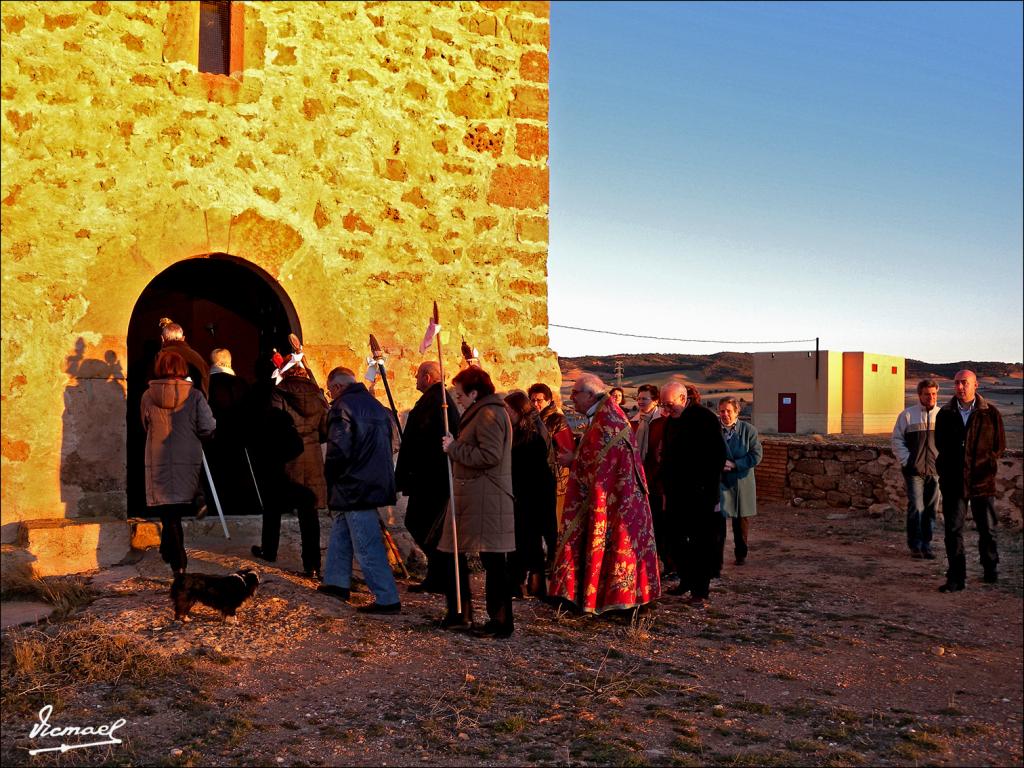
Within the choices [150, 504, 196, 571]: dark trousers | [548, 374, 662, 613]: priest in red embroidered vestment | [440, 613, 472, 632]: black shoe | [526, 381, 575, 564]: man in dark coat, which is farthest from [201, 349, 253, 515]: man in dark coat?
[548, 374, 662, 613]: priest in red embroidered vestment

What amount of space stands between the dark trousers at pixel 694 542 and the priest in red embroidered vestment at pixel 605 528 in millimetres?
675

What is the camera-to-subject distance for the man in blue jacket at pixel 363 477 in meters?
5.98

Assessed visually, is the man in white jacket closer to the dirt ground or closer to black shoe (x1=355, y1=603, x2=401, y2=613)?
the dirt ground

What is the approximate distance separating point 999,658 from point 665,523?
2.47m

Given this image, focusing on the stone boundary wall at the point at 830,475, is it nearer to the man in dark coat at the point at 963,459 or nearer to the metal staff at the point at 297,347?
the man in dark coat at the point at 963,459

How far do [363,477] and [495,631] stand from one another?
122cm

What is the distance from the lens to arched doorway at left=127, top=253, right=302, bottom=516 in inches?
293

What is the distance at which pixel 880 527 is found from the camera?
11.1 m

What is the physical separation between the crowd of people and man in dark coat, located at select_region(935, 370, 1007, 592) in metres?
0.01

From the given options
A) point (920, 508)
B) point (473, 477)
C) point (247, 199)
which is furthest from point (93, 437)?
point (920, 508)

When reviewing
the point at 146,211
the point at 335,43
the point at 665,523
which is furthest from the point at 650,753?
the point at 335,43

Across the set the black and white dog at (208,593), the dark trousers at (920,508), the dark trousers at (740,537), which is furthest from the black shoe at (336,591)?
the dark trousers at (920,508)

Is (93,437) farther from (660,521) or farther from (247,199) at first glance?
(660,521)

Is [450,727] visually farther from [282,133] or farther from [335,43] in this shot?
[335,43]
